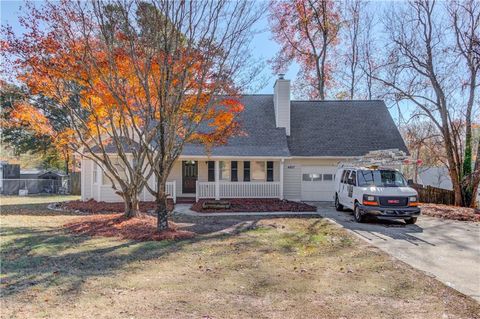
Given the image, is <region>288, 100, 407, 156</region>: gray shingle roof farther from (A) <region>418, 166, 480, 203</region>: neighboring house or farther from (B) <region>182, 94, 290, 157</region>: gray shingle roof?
(A) <region>418, 166, 480, 203</region>: neighboring house

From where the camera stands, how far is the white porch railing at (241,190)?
17.7 m

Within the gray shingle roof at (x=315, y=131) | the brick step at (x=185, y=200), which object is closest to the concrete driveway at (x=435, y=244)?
the gray shingle roof at (x=315, y=131)

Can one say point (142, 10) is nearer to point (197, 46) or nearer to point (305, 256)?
point (197, 46)

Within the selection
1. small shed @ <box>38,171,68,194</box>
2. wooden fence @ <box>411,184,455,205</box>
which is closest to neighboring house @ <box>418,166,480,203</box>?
wooden fence @ <box>411,184,455,205</box>

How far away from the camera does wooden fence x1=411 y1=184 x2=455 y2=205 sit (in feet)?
60.1

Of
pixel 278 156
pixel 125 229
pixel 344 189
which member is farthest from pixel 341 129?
pixel 125 229

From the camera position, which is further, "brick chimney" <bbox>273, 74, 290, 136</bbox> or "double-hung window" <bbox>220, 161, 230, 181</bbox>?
"brick chimney" <bbox>273, 74, 290, 136</bbox>

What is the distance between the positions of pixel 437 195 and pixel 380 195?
10.1 meters

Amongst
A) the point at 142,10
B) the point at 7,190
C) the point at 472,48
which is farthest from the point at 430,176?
the point at 7,190

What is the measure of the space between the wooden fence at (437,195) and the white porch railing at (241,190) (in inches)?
349

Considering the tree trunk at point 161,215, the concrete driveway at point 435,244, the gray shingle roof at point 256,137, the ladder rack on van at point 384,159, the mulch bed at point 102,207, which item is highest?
the gray shingle roof at point 256,137

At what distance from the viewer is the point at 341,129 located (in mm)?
20109

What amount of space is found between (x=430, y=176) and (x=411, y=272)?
1442 inches

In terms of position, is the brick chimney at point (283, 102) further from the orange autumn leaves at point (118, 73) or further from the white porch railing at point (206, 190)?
the orange autumn leaves at point (118, 73)
